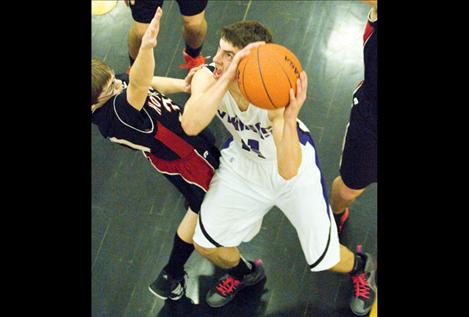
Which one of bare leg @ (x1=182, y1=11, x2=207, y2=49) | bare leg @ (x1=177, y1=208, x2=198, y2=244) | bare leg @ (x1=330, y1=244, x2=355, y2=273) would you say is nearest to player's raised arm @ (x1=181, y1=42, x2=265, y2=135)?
bare leg @ (x1=177, y1=208, x2=198, y2=244)

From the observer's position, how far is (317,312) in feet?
11.9

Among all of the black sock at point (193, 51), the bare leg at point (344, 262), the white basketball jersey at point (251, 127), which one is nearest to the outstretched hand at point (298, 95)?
the white basketball jersey at point (251, 127)

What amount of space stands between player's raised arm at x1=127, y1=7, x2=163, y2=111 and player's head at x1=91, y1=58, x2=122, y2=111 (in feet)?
0.45

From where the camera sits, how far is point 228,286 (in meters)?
3.66

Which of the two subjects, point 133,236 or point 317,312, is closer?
point 317,312

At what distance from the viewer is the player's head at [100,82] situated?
2.72 metres

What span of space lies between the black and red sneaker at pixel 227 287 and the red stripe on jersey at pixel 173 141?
3.22ft

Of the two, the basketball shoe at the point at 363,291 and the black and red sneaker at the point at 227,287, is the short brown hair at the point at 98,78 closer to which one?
the black and red sneaker at the point at 227,287
